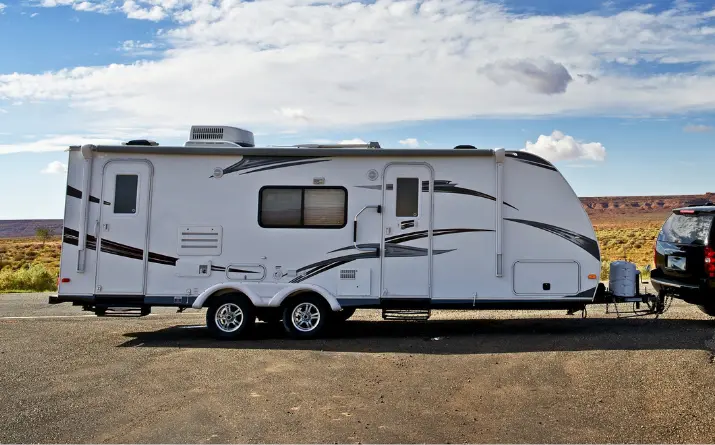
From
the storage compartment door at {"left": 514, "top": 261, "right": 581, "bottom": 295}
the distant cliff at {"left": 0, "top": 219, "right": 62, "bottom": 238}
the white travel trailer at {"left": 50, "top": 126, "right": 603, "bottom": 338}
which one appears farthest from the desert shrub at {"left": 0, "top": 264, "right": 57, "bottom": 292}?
the distant cliff at {"left": 0, "top": 219, "right": 62, "bottom": 238}

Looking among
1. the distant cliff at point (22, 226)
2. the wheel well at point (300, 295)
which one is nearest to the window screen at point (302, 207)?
the wheel well at point (300, 295)

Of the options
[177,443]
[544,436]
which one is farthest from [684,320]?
[177,443]

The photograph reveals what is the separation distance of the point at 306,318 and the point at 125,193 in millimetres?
3378

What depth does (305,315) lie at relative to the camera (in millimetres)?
9672

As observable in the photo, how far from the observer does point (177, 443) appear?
531 centimetres

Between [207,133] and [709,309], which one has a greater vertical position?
[207,133]

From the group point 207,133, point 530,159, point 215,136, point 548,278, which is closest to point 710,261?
point 548,278

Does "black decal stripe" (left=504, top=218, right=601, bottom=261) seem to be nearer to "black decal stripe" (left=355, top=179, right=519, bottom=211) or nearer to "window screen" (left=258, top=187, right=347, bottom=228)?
"black decal stripe" (left=355, top=179, right=519, bottom=211)

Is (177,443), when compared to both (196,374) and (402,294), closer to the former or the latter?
(196,374)

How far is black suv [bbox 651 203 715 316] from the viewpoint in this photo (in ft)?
31.9

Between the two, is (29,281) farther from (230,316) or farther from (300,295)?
(300,295)

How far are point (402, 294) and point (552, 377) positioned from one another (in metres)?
2.81

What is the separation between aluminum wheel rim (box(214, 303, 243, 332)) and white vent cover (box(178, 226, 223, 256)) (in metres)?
0.86

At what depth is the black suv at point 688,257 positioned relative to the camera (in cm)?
972
